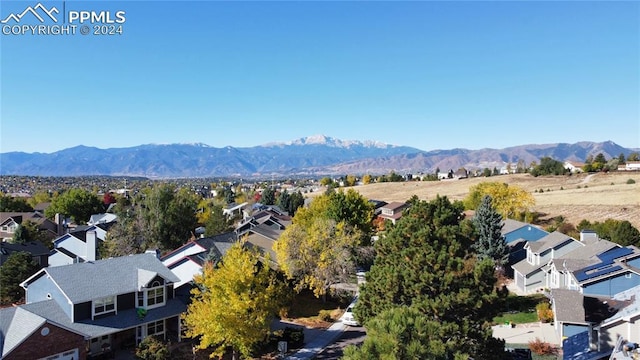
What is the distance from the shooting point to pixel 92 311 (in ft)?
82.1

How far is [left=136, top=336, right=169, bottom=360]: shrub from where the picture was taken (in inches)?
938

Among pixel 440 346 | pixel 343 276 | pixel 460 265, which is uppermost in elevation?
pixel 460 265

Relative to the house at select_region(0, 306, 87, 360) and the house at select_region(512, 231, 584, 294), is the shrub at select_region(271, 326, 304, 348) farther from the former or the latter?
the house at select_region(512, 231, 584, 294)

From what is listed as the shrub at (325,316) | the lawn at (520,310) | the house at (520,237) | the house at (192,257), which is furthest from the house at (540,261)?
the house at (192,257)

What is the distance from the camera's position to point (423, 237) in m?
22.2

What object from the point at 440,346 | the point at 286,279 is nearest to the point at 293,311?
the point at 286,279

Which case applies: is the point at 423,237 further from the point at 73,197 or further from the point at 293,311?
A: the point at 73,197

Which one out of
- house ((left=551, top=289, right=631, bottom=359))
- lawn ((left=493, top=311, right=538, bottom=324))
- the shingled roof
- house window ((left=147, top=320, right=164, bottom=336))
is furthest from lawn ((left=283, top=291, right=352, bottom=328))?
house ((left=551, top=289, right=631, bottom=359))

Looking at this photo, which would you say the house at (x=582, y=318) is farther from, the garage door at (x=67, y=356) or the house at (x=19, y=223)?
the house at (x=19, y=223)

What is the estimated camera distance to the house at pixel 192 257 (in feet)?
112

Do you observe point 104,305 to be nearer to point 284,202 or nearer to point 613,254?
point 613,254

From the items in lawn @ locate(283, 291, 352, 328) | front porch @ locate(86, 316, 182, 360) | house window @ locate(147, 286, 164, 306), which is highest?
house window @ locate(147, 286, 164, 306)

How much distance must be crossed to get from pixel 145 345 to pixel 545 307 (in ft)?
90.5

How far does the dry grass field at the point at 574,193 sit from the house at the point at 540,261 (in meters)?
26.3
